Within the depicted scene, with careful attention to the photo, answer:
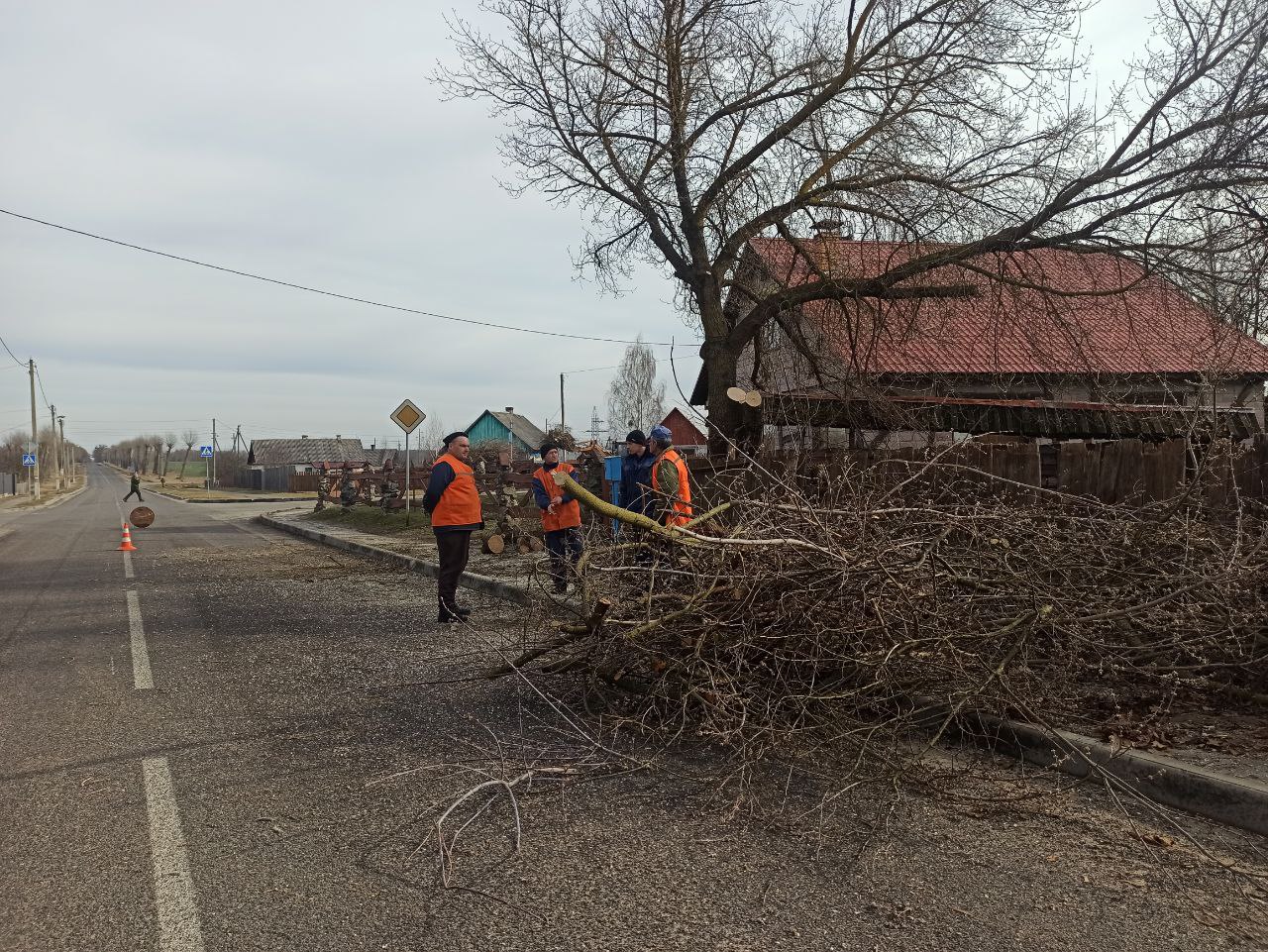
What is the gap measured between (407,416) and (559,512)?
36.7ft

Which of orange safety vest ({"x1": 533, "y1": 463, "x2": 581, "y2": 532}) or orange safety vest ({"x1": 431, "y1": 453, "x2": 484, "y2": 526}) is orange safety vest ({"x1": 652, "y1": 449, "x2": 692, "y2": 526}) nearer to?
orange safety vest ({"x1": 533, "y1": 463, "x2": 581, "y2": 532})

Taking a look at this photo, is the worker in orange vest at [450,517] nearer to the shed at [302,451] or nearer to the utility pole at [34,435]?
the utility pole at [34,435]

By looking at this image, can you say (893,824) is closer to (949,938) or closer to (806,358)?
(949,938)

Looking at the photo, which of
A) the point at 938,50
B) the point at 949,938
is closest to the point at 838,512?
the point at 949,938

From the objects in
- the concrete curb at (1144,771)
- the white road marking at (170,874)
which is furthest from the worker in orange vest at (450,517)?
the concrete curb at (1144,771)

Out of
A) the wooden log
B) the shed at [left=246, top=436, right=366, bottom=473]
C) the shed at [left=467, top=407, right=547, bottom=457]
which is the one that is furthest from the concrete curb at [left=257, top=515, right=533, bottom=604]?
the shed at [left=246, top=436, right=366, bottom=473]

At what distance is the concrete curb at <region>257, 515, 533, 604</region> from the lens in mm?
10594

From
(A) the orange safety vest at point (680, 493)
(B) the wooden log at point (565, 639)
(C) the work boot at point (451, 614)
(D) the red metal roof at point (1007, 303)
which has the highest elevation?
(D) the red metal roof at point (1007, 303)

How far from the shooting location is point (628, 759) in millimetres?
4633

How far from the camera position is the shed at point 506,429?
7888 cm

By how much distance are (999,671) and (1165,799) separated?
0.82 meters

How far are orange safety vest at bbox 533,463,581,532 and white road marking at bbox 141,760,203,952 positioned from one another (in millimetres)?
5361

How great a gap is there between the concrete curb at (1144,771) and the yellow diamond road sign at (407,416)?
16481 millimetres

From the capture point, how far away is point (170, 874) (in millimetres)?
3436
